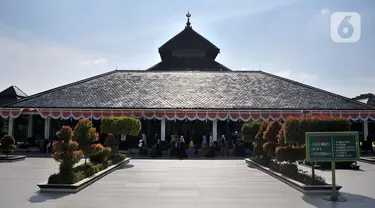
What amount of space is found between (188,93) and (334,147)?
1910 cm

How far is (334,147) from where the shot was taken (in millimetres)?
9977

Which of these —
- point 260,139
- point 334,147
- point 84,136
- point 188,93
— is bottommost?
point 260,139

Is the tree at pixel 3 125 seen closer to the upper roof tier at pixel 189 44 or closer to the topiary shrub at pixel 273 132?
the upper roof tier at pixel 189 44

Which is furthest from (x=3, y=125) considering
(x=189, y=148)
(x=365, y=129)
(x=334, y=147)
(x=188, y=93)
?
(x=334, y=147)

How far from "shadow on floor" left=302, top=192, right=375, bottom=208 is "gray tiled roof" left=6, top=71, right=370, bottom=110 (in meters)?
15.7

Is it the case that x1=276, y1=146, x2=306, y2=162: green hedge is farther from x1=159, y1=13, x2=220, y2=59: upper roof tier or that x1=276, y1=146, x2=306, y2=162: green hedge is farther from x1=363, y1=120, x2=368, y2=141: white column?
x1=159, y1=13, x2=220, y2=59: upper roof tier

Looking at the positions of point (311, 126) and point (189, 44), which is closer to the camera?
point (311, 126)

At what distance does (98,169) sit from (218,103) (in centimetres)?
1432

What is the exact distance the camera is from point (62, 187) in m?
10.5

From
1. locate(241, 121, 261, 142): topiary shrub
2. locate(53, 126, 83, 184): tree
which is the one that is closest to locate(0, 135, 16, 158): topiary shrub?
locate(53, 126, 83, 184): tree

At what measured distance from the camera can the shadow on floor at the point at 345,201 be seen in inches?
346

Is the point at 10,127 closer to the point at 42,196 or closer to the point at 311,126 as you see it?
the point at 42,196

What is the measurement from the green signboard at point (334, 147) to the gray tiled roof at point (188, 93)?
15.4m

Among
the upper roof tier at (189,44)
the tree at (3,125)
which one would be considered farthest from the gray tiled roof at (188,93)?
the tree at (3,125)
